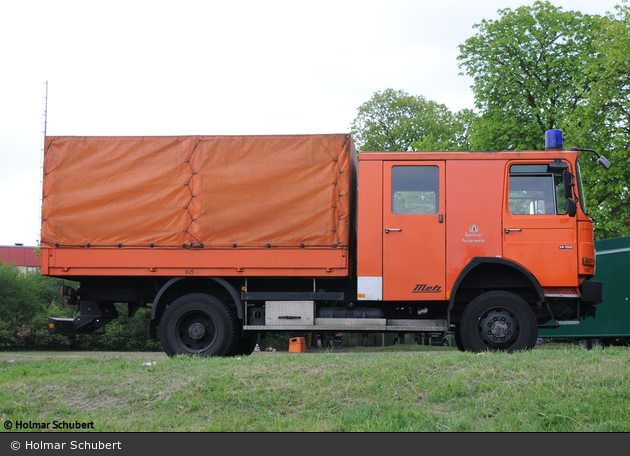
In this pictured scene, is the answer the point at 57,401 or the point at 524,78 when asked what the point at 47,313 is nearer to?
the point at 524,78

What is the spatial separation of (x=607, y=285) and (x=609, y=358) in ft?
33.2

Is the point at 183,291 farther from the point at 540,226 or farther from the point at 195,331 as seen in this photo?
the point at 540,226

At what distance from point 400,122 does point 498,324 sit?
3008 centimetres

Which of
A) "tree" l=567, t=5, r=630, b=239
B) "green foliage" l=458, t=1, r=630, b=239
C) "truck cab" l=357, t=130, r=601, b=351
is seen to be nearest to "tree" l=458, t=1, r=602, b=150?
"green foliage" l=458, t=1, r=630, b=239

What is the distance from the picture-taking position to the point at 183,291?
35.7ft

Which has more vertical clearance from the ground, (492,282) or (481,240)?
(481,240)

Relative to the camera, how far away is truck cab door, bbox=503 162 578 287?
9.84 meters

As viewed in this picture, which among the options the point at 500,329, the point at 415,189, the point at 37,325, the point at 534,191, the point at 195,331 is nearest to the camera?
the point at 500,329

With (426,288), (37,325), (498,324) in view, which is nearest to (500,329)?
(498,324)

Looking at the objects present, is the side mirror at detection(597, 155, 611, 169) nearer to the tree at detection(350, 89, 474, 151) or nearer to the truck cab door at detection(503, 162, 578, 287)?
the truck cab door at detection(503, 162, 578, 287)

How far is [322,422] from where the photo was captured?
620 cm

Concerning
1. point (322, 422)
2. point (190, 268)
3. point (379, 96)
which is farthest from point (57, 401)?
point (379, 96)

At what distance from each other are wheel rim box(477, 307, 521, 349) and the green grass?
109 cm

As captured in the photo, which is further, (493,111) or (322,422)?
(493,111)
